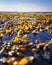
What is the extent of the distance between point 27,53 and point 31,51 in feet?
1.06

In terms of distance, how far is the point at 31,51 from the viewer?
8.60 metres

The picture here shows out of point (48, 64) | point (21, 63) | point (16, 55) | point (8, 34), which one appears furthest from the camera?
point (8, 34)

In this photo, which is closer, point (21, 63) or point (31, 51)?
point (21, 63)

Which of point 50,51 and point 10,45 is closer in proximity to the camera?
point 50,51

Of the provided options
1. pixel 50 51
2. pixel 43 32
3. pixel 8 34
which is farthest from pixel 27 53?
pixel 43 32

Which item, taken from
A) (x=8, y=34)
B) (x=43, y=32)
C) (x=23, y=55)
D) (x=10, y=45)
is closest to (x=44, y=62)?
(x=23, y=55)

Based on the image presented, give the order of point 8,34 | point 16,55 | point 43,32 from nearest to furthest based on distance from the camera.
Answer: point 16,55 < point 8,34 < point 43,32

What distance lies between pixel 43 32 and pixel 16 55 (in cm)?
611

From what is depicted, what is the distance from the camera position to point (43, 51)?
8531 millimetres

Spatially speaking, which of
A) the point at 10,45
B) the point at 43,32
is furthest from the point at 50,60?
the point at 43,32

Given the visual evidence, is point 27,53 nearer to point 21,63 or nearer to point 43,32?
point 21,63

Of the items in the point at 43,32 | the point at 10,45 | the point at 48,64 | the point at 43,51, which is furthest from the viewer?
the point at 43,32

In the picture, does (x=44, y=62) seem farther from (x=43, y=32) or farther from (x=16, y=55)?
(x=43, y=32)

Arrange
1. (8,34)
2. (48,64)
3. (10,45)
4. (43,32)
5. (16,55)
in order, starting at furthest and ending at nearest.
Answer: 1. (43,32)
2. (8,34)
3. (10,45)
4. (16,55)
5. (48,64)
